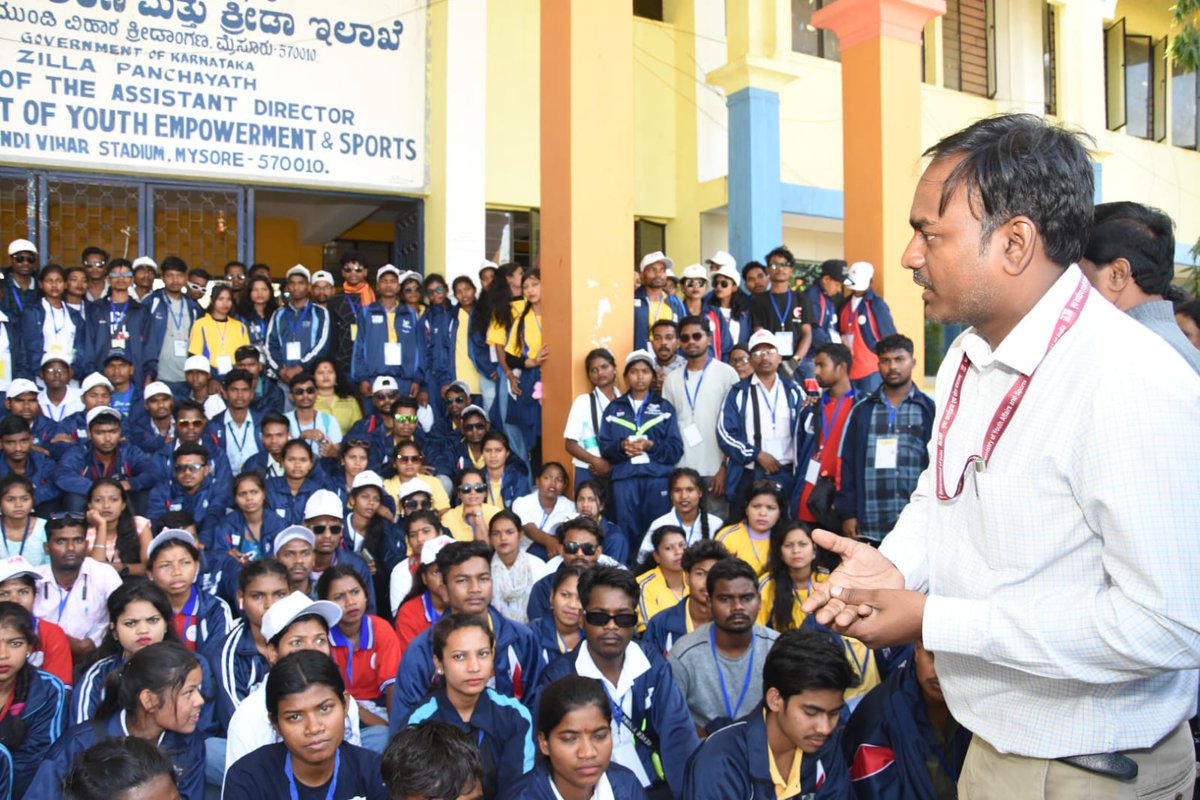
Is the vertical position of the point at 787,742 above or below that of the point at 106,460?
below

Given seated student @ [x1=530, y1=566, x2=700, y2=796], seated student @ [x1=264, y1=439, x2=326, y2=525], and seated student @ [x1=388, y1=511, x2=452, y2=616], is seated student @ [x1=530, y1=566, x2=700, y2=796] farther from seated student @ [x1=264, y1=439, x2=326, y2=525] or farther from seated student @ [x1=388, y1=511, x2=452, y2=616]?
seated student @ [x1=264, y1=439, x2=326, y2=525]

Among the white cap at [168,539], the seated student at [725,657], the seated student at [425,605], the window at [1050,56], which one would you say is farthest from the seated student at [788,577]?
the window at [1050,56]

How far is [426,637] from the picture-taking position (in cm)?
426

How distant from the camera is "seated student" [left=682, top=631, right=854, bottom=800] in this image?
10.8 feet

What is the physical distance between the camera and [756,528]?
5.67 m

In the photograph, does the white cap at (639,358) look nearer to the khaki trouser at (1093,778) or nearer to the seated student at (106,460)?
the seated student at (106,460)

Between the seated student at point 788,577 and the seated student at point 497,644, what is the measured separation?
127cm

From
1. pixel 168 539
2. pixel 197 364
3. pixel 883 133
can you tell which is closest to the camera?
pixel 168 539

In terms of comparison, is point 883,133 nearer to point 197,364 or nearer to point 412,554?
point 412,554

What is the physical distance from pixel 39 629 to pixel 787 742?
10.7 ft

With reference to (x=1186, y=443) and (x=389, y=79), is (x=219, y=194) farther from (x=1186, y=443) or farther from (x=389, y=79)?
(x=1186, y=443)

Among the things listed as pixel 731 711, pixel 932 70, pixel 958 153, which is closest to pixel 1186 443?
pixel 958 153

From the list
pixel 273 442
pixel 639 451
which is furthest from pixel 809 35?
pixel 273 442

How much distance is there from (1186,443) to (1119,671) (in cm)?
33
